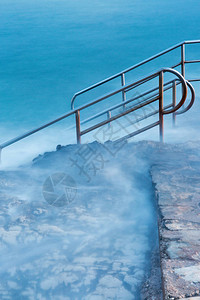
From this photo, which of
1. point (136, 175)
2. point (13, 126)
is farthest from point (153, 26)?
point (136, 175)

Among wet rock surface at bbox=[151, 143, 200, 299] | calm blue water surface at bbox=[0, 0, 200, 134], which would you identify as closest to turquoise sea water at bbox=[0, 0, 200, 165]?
calm blue water surface at bbox=[0, 0, 200, 134]

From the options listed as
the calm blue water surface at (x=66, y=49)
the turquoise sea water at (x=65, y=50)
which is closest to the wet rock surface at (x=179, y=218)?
the turquoise sea water at (x=65, y=50)

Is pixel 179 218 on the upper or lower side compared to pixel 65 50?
upper

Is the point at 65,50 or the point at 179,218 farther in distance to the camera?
the point at 65,50

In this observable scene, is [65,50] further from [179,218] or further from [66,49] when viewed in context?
[179,218]

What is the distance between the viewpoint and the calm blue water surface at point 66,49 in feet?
47.0

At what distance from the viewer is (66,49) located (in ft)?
76.0

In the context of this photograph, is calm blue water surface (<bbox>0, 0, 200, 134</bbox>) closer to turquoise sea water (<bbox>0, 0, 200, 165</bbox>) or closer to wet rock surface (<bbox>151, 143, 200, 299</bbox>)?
turquoise sea water (<bbox>0, 0, 200, 165</bbox>)

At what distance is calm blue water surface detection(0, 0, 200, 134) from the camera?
14336mm

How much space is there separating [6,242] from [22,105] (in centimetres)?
1129

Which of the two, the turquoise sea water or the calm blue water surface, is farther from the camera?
the calm blue water surface

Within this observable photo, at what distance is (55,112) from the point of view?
523 inches

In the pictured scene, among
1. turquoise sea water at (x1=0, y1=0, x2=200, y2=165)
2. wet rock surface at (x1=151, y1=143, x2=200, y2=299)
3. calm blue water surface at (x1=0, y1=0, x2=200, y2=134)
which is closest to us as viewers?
wet rock surface at (x1=151, y1=143, x2=200, y2=299)

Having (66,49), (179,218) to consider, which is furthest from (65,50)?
(179,218)
